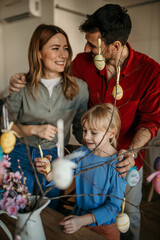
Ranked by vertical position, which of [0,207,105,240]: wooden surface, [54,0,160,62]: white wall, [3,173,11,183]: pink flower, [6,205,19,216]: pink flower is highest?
[54,0,160,62]: white wall

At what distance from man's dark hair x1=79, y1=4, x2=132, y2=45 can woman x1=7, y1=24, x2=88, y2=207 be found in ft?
0.58

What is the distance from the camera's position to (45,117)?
1.11 m

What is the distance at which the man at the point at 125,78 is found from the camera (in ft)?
3.24

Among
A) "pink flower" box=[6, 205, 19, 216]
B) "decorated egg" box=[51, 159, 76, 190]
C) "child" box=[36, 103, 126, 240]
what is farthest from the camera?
"child" box=[36, 103, 126, 240]

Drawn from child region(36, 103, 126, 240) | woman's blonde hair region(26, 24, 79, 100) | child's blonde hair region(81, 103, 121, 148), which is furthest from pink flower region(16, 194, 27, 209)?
woman's blonde hair region(26, 24, 79, 100)

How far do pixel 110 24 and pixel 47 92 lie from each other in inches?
17.9

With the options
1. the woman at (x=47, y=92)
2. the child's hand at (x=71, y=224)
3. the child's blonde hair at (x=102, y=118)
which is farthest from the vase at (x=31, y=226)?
the woman at (x=47, y=92)

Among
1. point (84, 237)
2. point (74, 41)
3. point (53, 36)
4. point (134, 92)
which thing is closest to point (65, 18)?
point (74, 41)

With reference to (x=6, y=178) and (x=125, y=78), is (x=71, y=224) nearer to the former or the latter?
(x=6, y=178)

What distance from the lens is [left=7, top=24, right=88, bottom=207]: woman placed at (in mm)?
1095

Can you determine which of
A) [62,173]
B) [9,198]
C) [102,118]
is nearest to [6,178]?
[9,198]

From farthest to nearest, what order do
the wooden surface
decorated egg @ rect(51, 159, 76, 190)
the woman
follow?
the woman
the wooden surface
decorated egg @ rect(51, 159, 76, 190)

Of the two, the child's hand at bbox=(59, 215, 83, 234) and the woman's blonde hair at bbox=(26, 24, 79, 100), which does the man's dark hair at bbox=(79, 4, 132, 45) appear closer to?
the woman's blonde hair at bbox=(26, 24, 79, 100)

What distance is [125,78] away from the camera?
113cm
